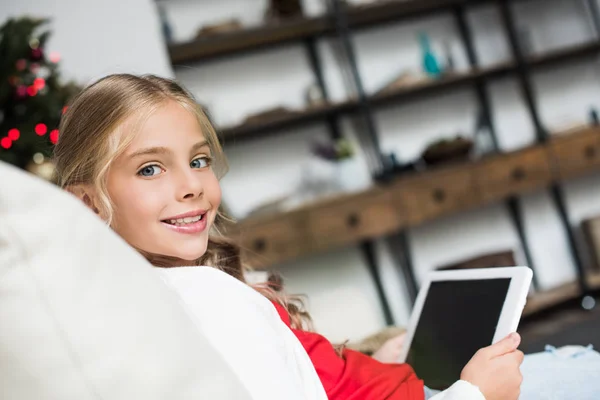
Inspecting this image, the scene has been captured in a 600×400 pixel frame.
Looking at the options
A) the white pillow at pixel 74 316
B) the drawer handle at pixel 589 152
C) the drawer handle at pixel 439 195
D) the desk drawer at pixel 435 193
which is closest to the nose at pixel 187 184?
the white pillow at pixel 74 316

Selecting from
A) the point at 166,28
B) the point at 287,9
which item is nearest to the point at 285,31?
the point at 287,9

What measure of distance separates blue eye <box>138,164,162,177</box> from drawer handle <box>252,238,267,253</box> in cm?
183

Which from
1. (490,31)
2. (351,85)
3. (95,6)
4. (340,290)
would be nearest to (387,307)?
(340,290)

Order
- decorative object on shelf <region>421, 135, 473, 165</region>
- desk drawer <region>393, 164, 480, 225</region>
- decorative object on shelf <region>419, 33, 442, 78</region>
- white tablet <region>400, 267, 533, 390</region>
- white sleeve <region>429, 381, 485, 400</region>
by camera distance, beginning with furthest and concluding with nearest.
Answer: decorative object on shelf <region>419, 33, 442, 78</region>, decorative object on shelf <region>421, 135, 473, 165</region>, desk drawer <region>393, 164, 480, 225</region>, white tablet <region>400, 267, 533, 390</region>, white sleeve <region>429, 381, 485, 400</region>

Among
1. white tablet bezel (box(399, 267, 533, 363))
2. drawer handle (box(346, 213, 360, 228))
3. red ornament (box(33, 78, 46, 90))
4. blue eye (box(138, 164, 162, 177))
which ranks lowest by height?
drawer handle (box(346, 213, 360, 228))

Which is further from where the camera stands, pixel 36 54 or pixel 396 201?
pixel 396 201

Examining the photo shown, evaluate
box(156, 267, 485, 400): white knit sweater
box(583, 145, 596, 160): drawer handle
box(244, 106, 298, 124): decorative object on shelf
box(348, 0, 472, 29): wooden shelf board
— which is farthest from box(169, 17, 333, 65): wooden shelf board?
box(156, 267, 485, 400): white knit sweater

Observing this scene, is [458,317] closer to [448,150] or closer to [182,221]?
[182,221]

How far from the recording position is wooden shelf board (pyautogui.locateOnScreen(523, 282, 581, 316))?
3.25 metres

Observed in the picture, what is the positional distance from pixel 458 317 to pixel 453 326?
0.6 inches

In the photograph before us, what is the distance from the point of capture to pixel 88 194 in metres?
0.90

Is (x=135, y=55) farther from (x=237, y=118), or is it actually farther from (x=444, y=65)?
(x=444, y=65)

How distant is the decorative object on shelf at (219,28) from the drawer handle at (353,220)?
1037mm

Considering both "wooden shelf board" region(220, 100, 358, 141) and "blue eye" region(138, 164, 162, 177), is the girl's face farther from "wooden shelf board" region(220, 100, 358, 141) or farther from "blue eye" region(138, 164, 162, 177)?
"wooden shelf board" region(220, 100, 358, 141)
